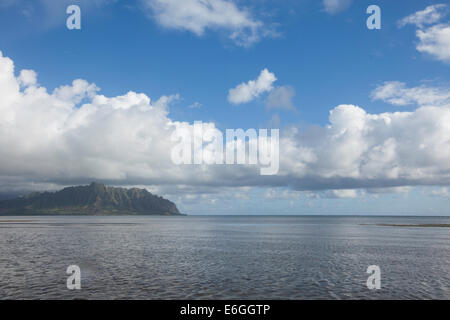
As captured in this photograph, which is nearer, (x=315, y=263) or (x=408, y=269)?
(x=408, y=269)

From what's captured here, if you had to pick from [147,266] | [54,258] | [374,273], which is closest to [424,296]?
[374,273]

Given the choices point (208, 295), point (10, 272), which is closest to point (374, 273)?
point (208, 295)

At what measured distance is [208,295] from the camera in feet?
131

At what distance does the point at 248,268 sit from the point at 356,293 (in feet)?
69.2

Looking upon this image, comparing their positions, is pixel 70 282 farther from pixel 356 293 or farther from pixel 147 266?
pixel 356 293

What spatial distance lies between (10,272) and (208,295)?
34.4 meters

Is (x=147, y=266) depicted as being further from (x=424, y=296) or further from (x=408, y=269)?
(x=408, y=269)

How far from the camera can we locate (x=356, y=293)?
135ft
